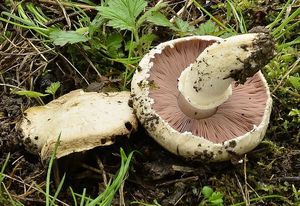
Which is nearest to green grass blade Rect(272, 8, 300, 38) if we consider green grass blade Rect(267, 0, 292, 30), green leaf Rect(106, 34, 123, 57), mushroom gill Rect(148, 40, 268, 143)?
green grass blade Rect(267, 0, 292, 30)

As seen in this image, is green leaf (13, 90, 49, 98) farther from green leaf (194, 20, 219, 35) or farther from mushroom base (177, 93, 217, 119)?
green leaf (194, 20, 219, 35)

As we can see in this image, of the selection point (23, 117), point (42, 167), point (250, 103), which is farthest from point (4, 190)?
point (250, 103)

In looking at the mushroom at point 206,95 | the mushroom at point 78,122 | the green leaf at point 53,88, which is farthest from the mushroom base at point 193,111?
the green leaf at point 53,88

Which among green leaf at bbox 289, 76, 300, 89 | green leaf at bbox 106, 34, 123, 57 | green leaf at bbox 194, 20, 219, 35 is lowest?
green leaf at bbox 289, 76, 300, 89

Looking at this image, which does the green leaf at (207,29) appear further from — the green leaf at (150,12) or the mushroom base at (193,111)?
the mushroom base at (193,111)

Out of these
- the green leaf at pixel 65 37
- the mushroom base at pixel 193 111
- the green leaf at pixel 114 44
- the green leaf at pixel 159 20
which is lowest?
the mushroom base at pixel 193 111

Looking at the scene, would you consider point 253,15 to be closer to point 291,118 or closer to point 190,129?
point 291,118
